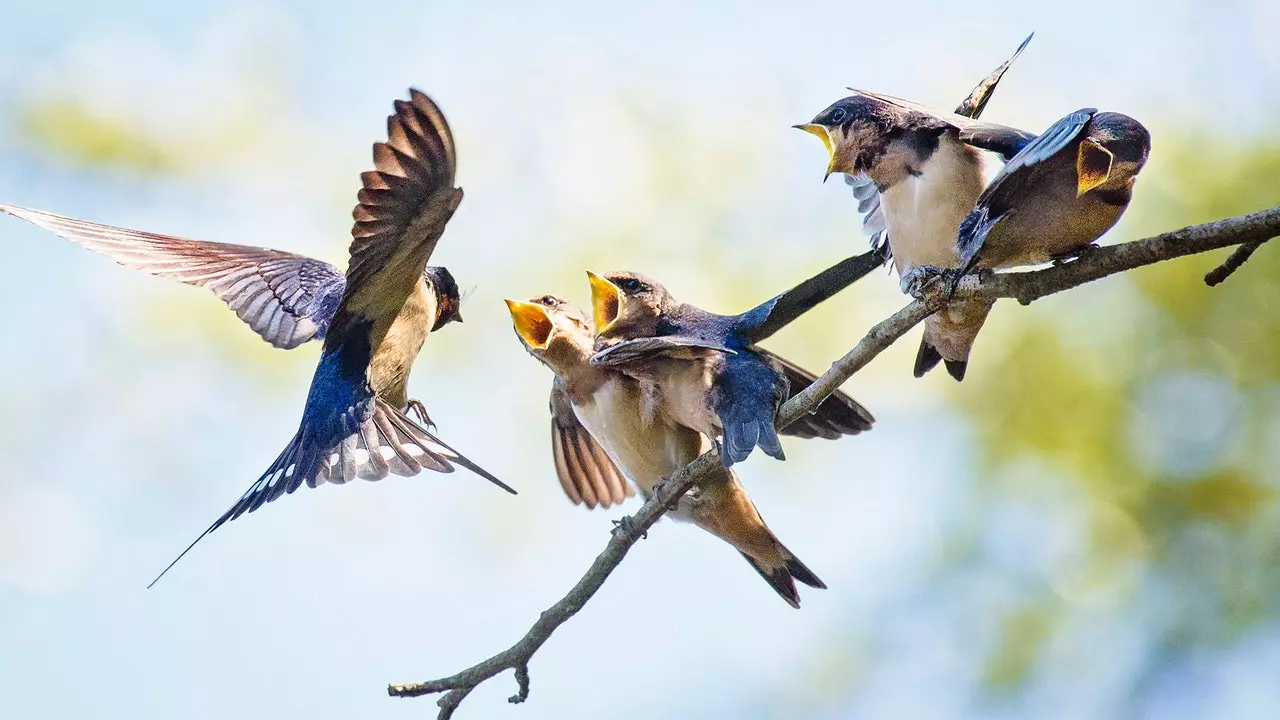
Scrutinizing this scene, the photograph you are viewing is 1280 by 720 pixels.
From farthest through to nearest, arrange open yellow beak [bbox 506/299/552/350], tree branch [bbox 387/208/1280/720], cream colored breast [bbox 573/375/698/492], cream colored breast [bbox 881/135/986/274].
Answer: open yellow beak [bbox 506/299/552/350] → cream colored breast [bbox 573/375/698/492] → cream colored breast [bbox 881/135/986/274] → tree branch [bbox 387/208/1280/720]

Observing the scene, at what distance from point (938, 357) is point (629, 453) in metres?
0.97

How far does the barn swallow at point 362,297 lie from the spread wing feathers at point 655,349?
502 mm

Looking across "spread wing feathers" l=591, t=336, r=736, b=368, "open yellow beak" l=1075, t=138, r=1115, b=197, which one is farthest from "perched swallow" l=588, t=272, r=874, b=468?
"open yellow beak" l=1075, t=138, r=1115, b=197

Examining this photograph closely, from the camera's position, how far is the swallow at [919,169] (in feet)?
12.3

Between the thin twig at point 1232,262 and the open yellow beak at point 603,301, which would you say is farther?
the open yellow beak at point 603,301

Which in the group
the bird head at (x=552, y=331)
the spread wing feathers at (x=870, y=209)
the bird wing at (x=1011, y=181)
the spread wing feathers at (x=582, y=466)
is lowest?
the spread wing feathers at (x=582, y=466)

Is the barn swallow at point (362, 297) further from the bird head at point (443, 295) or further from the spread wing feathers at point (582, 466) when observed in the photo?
the spread wing feathers at point (582, 466)

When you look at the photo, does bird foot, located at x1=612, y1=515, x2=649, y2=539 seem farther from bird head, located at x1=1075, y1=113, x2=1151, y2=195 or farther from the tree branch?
bird head, located at x1=1075, y1=113, x2=1151, y2=195

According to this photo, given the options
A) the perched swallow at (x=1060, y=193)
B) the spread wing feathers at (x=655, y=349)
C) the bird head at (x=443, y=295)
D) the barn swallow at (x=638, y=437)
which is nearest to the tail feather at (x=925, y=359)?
the spread wing feathers at (x=655, y=349)

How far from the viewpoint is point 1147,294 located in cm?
689

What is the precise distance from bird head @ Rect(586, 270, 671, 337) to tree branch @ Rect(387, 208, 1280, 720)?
0.83m

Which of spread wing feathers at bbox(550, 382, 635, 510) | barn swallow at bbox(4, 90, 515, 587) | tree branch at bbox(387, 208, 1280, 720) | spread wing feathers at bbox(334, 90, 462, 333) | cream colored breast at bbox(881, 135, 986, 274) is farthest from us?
spread wing feathers at bbox(550, 382, 635, 510)

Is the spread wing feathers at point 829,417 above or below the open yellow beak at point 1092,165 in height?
A: below

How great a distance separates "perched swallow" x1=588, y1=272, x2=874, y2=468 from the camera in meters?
3.84
